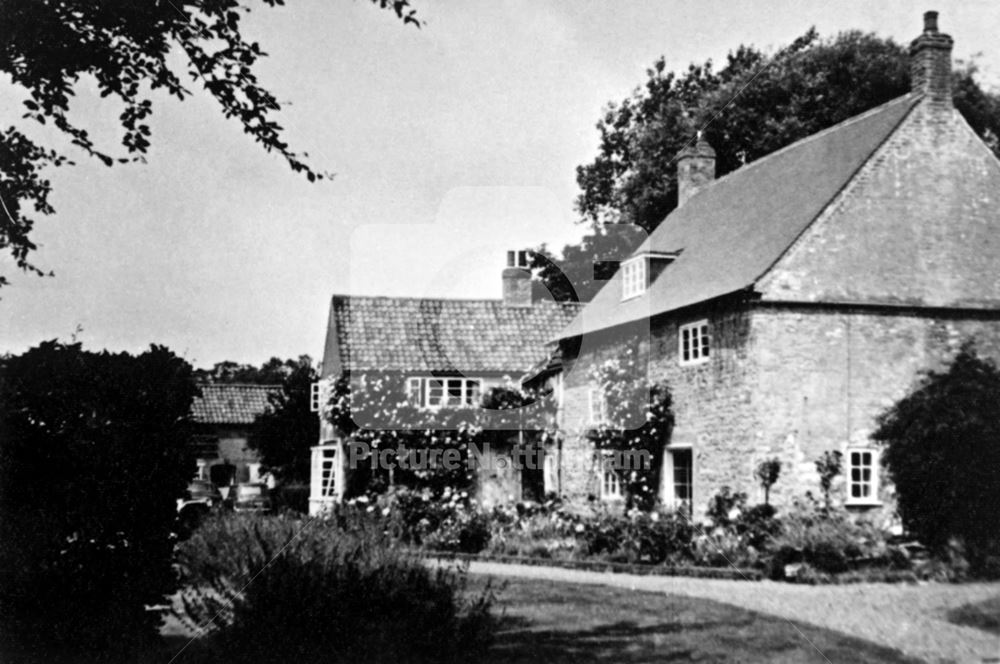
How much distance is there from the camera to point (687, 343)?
22953mm

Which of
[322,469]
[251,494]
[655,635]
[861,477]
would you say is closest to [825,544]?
[861,477]

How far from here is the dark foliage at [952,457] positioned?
16.5 metres

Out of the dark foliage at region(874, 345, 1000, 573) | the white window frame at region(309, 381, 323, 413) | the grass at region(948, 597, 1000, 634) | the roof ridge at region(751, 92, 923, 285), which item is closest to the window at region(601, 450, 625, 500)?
the roof ridge at region(751, 92, 923, 285)

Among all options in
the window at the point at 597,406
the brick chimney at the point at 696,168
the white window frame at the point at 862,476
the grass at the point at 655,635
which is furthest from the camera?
the brick chimney at the point at 696,168

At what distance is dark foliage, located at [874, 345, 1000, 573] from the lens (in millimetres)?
16531

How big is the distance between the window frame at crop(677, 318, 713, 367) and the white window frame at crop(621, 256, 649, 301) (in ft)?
11.0

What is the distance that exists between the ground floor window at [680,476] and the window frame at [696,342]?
2200 millimetres

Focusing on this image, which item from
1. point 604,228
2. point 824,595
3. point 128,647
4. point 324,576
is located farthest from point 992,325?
point 604,228

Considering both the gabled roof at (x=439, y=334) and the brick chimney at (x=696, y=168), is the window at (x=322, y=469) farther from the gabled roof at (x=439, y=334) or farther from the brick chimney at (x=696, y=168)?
the brick chimney at (x=696, y=168)

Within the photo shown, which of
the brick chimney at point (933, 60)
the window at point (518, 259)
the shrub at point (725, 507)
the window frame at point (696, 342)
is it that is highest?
the brick chimney at point (933, 60)

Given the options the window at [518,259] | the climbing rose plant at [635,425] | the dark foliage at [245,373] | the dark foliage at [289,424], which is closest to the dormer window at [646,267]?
the climbing rose plant at [635,425]

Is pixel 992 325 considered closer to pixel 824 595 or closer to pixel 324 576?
pixel 824 595

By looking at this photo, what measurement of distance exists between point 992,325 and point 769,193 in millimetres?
6460

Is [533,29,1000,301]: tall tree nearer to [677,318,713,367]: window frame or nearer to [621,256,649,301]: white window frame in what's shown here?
[621,256,649,301]: white window frame
